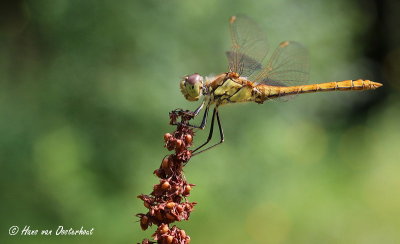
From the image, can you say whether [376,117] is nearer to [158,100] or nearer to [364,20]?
[364,20]

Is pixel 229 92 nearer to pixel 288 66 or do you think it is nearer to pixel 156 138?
pixel 288 66

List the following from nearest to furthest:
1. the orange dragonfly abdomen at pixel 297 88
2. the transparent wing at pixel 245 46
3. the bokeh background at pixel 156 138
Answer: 1. the transparent wing at pixel 245 46
2. the orange dragonfly abdomen at pixel 297 88
3. the bokeh background at pixel 156 138

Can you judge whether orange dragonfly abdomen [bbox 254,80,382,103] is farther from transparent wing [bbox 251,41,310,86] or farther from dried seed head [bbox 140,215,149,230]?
dried seed head [bbox 140,215,149,230]

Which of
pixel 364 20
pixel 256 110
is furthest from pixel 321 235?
pixel 364 20

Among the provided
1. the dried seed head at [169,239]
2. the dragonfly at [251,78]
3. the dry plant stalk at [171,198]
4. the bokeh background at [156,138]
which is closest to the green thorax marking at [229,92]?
the dragonfly at [251,78]

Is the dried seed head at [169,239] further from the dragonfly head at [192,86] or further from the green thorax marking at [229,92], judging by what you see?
the green thorax marking at [229,92]

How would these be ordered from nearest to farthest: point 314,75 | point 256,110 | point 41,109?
point 41,109, point 256,110, point 314,75

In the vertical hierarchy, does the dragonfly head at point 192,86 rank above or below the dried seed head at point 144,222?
above
